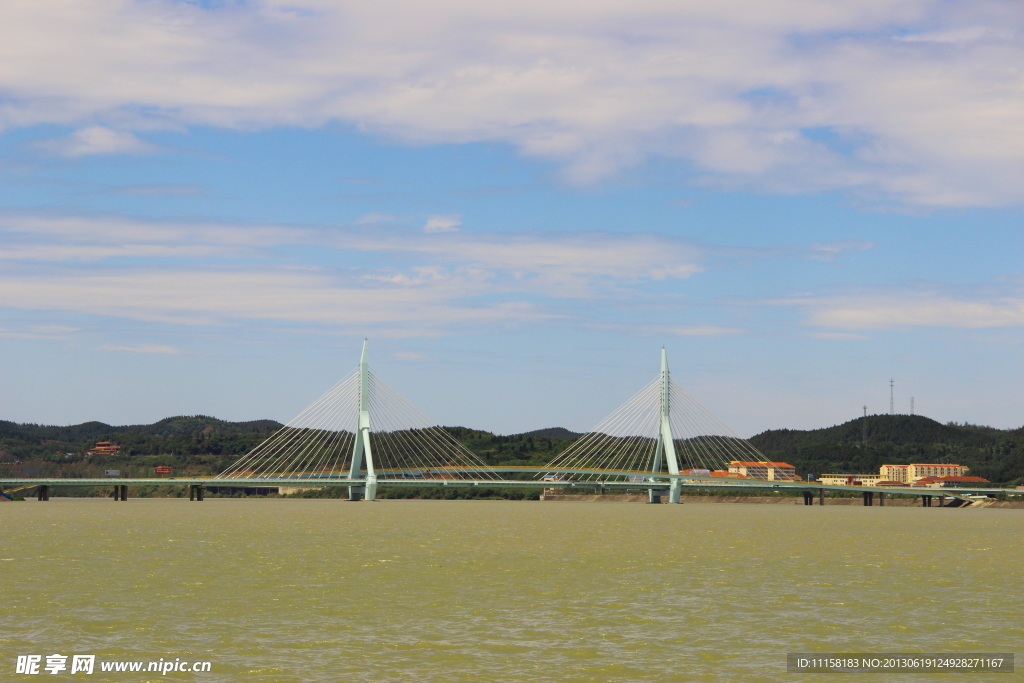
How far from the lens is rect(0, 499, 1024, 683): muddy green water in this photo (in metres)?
16.3

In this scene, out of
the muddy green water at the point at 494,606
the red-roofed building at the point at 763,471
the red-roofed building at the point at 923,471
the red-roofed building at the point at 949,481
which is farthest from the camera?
the red-roofed building at the point at 923,471

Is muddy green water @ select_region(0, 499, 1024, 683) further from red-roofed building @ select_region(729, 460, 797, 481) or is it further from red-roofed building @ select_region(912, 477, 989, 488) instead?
red-roofed building @ select_region(912, 477, 989, 488)

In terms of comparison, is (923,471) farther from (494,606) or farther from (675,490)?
(494,606)

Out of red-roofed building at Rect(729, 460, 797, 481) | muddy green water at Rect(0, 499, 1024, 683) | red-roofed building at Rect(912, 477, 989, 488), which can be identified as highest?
red-roofed building at Rect(729, 460, 797, 481)

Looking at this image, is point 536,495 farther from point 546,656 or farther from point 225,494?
point 546,656

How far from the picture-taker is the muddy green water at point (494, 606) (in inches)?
642

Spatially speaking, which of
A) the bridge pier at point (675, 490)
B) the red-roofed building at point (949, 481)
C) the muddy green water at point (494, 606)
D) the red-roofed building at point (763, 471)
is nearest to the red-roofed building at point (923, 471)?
the red-roofed building at point (949, 481)

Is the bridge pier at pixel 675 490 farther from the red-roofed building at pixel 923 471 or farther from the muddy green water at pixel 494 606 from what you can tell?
the red-roofed building at pixel 923 471

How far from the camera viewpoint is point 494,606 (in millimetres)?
22625

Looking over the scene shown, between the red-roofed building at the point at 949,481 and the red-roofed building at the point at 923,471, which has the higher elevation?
the red-roofed building at the point at 923,471

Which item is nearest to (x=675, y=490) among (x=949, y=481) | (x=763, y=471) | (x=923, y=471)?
(x=763, y=471)

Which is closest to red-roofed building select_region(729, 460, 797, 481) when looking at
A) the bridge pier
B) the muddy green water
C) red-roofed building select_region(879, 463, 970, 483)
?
the bridge pier

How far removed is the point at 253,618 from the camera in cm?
2020

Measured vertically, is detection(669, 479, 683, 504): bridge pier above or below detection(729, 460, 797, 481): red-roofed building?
below
